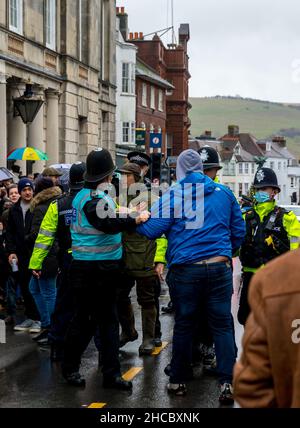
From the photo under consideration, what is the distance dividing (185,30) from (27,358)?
253 feet

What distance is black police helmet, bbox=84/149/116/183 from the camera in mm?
7699

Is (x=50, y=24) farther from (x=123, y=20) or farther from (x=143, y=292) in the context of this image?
(x=123, y=20)

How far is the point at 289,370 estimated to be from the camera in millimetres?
3037

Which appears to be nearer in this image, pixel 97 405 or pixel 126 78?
pixel 97 405

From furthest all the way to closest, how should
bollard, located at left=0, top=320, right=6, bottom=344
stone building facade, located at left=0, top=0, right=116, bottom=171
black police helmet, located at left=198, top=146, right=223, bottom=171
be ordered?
stone building facade, located at left=0, top=0, right=116, bottom=171 < bollard, located at left=0, top=320, right=6, bottom=344 < black police helmet, located at left=198, top=146, right=223, bottom=171

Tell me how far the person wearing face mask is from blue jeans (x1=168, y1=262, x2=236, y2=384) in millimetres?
903

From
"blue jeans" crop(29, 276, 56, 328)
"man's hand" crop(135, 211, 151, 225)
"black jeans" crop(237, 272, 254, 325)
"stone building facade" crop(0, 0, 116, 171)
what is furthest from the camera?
"stone building facade" crop(0, 0, 116, 171)

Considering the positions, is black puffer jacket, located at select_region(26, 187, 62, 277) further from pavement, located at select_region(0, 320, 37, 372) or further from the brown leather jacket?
the brown leather jacket

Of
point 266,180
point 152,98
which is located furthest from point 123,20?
point 266,180

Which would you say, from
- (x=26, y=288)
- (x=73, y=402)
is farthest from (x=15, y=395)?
(x=26, y=288)

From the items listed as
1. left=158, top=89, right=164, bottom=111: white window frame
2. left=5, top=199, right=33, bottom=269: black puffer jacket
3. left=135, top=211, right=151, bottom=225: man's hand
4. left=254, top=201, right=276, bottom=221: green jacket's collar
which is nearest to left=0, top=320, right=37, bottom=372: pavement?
left=5, top=199, right=33, bottom=269: black puffer jacket

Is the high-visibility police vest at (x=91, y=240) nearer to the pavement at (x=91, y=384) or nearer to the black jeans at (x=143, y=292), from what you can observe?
the pavement at (x=91, y=384)

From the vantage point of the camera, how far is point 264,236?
26.6 feet

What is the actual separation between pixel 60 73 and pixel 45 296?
71.0ft
